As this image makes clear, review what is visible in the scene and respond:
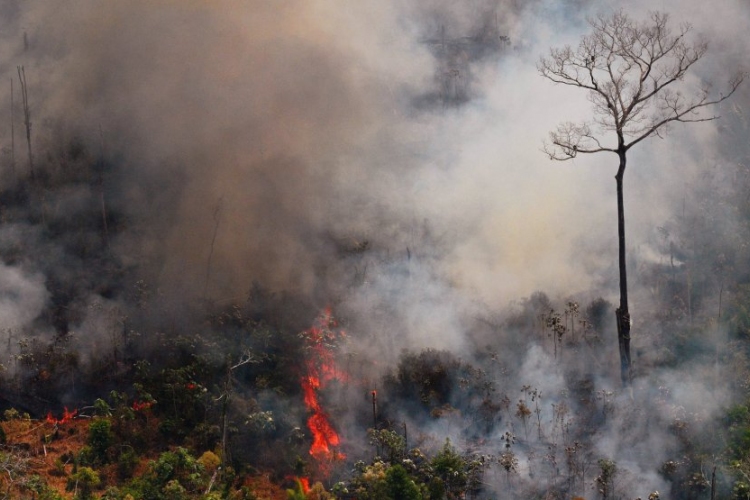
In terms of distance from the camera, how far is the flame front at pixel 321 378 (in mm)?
14805

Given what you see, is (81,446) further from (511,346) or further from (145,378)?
(511,346)

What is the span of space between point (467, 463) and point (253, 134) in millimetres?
11118

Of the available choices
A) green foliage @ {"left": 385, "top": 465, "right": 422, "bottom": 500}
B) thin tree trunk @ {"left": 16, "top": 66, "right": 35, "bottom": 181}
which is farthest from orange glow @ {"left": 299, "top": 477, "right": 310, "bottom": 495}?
thin tree trunk @ {"left": 16, "top": 66, "right": 35, "bottom": 181}

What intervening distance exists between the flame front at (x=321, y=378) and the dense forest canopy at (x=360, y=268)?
0.23 feet

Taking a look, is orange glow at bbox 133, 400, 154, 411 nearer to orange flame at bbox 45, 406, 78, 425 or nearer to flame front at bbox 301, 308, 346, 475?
orange flame at bbox 45, 406, 78, 425

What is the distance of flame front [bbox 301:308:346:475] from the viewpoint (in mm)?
14805

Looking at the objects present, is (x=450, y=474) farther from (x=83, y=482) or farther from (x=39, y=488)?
(x=39, y=488)

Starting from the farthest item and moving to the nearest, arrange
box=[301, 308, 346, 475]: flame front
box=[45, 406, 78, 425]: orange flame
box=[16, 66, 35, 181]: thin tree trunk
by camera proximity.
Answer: box=[16, 66, 35, 181]: thin tree trunk → box=[45, 406, 78, 425]: orange flame → box=[301, 308, 346, 475]: flame front

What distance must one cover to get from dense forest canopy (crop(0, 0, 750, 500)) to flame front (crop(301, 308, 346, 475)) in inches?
2.8

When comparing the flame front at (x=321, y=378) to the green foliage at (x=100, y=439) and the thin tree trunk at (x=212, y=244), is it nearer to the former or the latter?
the thin tree trunk at (x=212, y=244)

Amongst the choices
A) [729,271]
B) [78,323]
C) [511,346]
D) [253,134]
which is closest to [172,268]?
[78,323]

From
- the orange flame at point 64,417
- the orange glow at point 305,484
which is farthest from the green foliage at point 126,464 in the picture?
the orange glow at point 305,484

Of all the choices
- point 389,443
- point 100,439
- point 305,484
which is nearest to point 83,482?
point 100,439

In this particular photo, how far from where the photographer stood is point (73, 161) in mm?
21250
